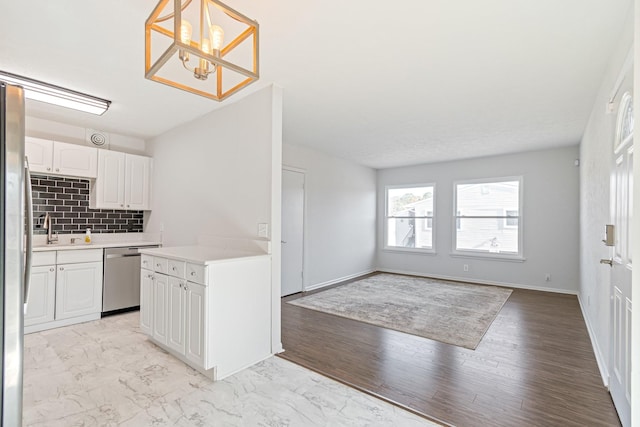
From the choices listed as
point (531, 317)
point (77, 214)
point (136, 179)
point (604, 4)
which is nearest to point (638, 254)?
point (604, 4)

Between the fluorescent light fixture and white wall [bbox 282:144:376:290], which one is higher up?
the fluorescent light fixture

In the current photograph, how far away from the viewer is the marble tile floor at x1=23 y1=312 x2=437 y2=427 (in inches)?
75.2

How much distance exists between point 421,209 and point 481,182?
133 cm

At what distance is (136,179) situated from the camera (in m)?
4.42

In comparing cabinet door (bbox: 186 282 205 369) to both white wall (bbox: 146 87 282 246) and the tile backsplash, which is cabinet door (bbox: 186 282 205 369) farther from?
the tile backsplash

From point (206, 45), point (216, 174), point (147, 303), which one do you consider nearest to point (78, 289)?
point (147, 303)

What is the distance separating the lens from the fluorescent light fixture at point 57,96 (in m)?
2.73

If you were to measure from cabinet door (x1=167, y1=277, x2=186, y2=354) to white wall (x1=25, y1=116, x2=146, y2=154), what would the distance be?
2852 mm

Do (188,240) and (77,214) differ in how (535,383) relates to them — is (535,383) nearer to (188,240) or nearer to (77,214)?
(188,240)

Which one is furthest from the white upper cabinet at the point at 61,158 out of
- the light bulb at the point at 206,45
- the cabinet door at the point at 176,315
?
the light bulb at the point at 206,45

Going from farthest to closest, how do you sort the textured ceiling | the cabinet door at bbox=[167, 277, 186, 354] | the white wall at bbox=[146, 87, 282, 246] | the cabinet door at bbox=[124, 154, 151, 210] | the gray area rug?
the cabinet door at bbox=[124, 154, 151, 210] < the gray area rug < the white wall at bbox=[146, 87, 282, 246] < the cabinet door at bbox=[167, 277, 186, 354] < the textured ceiling

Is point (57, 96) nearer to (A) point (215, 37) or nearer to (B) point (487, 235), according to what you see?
(A) point (215, 37)

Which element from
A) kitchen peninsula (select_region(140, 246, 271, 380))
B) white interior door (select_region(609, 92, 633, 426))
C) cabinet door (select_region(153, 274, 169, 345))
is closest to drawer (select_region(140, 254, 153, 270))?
kitchen peninsula (select_region(140, 246, 271, 380))

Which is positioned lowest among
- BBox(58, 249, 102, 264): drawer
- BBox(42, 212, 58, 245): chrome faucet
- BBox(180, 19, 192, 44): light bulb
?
BBox(58, 249, 102, 264): drawer
